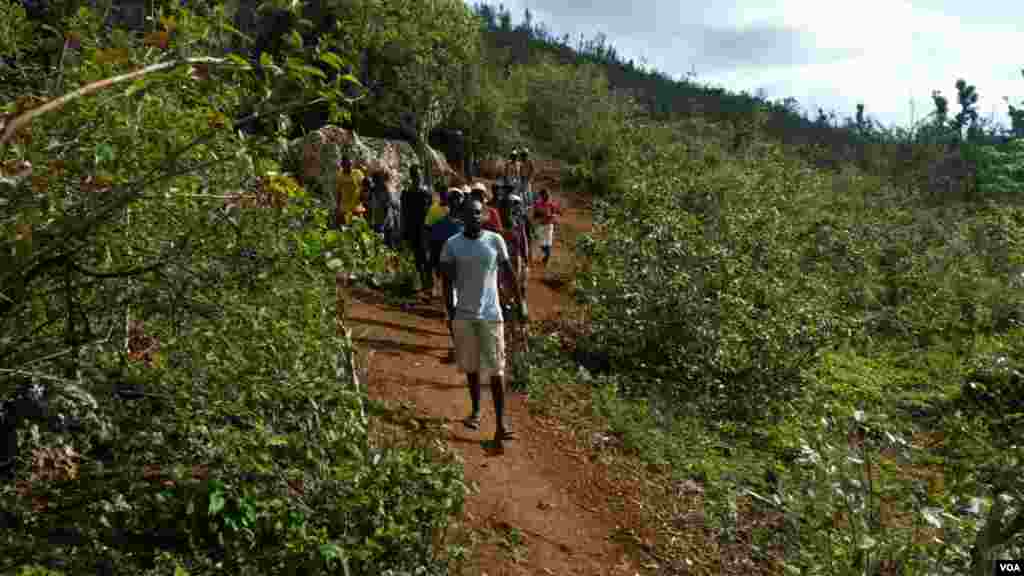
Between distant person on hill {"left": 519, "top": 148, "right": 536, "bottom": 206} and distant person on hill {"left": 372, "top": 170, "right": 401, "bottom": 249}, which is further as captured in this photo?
distant person on hill {"left": 519, "top": 148, "right": 536, "bottom": 206}

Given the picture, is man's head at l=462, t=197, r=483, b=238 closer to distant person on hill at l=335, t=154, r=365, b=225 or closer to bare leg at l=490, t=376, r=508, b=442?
bare leg at l=490, t=376, r=508, b=442

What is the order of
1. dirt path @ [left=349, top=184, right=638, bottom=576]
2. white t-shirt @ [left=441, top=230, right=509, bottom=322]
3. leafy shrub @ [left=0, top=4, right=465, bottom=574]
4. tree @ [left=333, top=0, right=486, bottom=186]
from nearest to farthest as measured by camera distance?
leafy shrub @ [left=0, top=4, right=465, bottom=574]
dirt path @ [left=349, top=184, right=638, bottom=576]
white t-shirt @ [left=441, top=230, right=509, bottom=322]
tree @ [left=333, top=0, right=486, bottom=186]

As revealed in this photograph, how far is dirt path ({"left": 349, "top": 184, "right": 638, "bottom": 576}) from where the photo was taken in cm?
462

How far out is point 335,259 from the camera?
125 inches

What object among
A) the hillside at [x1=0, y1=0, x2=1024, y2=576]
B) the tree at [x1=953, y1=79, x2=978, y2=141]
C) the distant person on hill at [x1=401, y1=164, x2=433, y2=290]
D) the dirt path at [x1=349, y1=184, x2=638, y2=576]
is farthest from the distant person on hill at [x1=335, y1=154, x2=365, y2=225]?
the tree at [x1=953, y1=79, x2=978, y2=141]

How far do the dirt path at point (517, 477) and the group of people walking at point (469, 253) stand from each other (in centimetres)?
26

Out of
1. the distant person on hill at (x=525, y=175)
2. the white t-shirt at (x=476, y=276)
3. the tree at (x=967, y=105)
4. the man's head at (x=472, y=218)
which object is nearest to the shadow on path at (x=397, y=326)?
the white t-shirt at (x=476, y=276)

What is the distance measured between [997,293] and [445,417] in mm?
11027

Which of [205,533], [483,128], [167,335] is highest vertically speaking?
[483,128]

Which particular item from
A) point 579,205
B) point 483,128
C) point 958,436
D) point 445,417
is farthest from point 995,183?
point 445,417

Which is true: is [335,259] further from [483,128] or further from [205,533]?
[483,128]

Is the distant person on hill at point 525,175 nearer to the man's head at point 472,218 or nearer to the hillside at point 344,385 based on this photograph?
the hillside at point 344,385

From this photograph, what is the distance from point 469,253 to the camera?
542cm

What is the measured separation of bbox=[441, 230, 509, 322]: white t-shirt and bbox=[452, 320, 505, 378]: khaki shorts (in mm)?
52
